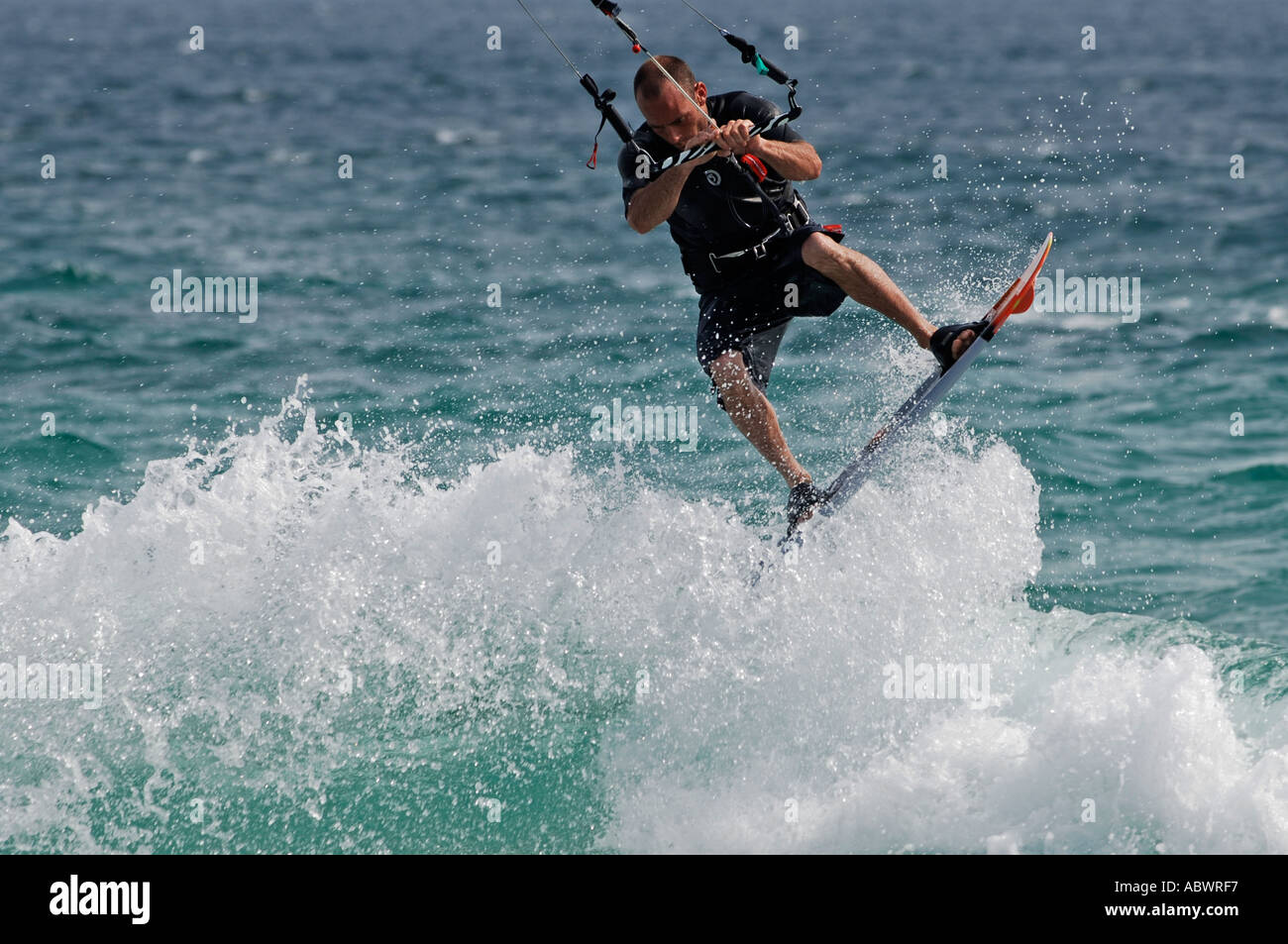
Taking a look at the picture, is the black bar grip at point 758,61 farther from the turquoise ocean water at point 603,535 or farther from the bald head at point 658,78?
the turquoise ocean water at point 603,535

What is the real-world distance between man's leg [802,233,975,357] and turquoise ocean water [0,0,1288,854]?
115 centimetres

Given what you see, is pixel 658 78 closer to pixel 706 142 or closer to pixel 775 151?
pixel 706 142

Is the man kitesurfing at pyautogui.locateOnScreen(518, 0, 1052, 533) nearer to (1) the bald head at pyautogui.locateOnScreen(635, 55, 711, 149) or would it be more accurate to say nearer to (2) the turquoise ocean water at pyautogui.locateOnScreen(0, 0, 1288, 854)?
(1) the bald head at pyautogui.locateOnScreen(635, 55, 711, 149)

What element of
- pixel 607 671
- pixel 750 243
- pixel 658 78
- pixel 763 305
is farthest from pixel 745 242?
pixel 607 671

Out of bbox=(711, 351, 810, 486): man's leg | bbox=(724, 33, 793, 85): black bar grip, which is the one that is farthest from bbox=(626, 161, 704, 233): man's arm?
bbox=(711, 351, 810, 486): man's leg

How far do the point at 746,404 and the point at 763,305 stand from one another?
1.96ft

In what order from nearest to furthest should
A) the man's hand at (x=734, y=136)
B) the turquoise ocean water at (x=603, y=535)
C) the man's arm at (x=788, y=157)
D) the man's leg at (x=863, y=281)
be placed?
the man's hand at (x=734, y=136), the man's arm at (x=788, y=157), the turquoise ocean water at (x=603, y=535), the man's leg at (x=863, y=281)

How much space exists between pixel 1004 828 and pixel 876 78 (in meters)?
34.0

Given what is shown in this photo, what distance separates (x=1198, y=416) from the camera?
12594mm

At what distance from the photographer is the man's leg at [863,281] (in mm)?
7316

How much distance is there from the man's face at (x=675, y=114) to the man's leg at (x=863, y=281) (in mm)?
944

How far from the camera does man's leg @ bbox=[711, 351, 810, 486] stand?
24.7ft

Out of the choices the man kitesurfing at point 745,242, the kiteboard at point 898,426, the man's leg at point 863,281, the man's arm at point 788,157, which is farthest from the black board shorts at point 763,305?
the kiteboard at point 898,426
